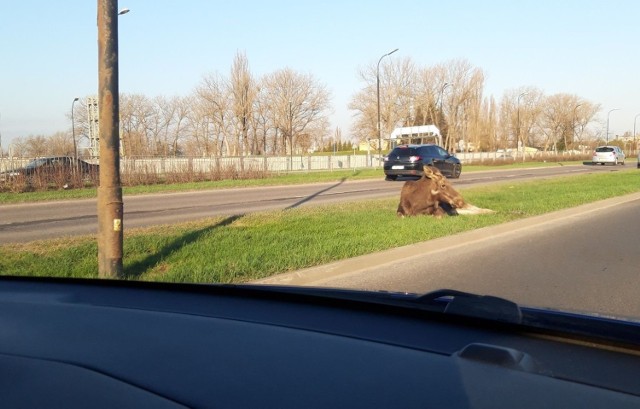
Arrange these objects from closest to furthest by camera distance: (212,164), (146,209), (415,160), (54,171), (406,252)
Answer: (406,252)
(146,209)
(54,171)
(415,160)
(212,164)

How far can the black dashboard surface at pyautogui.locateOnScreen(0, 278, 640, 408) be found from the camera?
186 centimetres

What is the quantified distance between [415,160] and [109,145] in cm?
2012

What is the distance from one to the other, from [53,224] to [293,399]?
12.4 meters

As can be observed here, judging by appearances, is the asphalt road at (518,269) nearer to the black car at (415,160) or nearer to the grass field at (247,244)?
the grass field at (247,244)

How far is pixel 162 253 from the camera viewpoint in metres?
8.30

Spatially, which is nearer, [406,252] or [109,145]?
[109,145]

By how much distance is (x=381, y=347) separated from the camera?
2.38 meters

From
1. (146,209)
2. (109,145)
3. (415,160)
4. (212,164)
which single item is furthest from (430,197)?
(212,164)

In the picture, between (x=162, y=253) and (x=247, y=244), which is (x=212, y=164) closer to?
(x=247, y=244)

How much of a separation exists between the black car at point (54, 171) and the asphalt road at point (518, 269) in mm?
19112

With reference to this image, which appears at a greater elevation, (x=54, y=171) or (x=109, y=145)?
(x=109, y=145)

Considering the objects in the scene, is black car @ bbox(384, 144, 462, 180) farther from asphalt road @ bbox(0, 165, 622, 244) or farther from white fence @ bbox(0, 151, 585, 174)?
white fence @ bbox(0, 151, 585, 174)

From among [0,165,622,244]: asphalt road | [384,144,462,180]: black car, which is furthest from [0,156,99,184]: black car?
[384,144,462,180]: black car

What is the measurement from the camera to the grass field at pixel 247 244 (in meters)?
7.17
